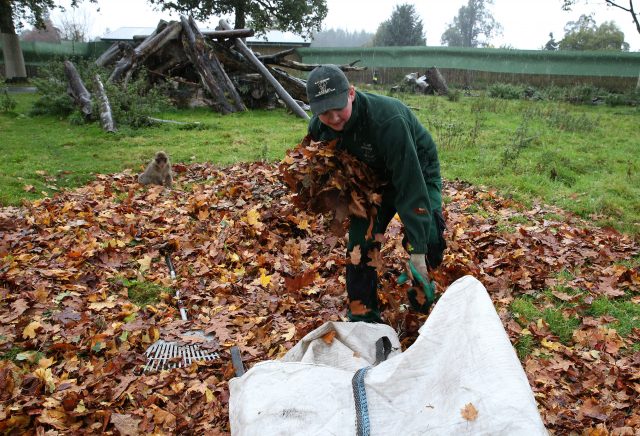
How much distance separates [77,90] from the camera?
13.1 meters

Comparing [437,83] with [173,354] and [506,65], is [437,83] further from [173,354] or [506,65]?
[173,354]

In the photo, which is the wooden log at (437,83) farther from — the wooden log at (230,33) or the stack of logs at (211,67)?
the wooden log at (230,33)

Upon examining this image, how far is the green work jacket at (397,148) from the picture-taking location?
2836 millimetres

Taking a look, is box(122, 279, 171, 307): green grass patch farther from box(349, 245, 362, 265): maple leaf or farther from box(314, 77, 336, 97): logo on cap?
box(314, 77, 336, 97): logo on cap

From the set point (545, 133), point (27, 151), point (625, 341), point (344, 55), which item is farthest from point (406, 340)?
point (344, 55)

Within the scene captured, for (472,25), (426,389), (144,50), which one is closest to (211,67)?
(144,50)

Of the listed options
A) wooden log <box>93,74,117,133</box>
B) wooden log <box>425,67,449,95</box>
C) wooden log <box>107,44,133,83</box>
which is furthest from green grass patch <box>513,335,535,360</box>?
wooden log <box>425,67,449,95</box>

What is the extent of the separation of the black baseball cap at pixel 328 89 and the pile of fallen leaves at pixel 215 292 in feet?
4.71

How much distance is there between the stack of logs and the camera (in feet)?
48.6

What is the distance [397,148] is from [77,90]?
12.8 metres

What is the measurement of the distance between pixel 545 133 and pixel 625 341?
8858 mm

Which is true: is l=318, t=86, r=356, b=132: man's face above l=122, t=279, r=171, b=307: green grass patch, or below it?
above

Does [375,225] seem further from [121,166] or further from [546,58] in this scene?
[546,58]

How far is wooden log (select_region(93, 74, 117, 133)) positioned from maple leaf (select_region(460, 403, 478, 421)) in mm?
11099
